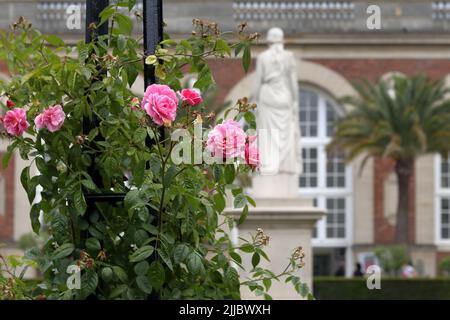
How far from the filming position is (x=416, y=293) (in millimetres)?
20109

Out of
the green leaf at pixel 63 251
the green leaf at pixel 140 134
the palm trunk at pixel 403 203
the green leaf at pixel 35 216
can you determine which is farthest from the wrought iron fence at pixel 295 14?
the green leaf at pixel 140 134

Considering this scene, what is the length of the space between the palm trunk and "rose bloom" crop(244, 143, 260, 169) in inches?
997

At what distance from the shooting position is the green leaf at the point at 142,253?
4530 millimetres

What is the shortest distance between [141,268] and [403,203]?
2564cm

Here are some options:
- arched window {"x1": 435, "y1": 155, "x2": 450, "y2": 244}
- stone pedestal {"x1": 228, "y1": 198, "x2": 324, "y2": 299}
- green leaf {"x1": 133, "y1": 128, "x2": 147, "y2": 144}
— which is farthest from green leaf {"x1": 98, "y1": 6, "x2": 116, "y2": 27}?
arched window {"x1": 435, "y1": 155, "x2": 450, "y2": 244}

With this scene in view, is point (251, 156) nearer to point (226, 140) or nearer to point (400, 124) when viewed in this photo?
point (226, 140)

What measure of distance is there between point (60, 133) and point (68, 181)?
0.22 meters

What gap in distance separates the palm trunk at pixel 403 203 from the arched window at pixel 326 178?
7.22ft

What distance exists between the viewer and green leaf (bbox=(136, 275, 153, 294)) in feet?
15.2

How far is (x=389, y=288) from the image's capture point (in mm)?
20078

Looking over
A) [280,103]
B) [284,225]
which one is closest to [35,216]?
[284,225]

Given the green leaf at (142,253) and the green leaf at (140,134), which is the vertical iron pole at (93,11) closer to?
the green leaf at (140,134)

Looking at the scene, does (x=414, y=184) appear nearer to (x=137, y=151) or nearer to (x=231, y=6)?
(x=231, y=6)

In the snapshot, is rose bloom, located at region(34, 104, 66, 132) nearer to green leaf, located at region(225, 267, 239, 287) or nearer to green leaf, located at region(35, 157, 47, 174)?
green leaf, located at region(35, 157, 47, 174)
